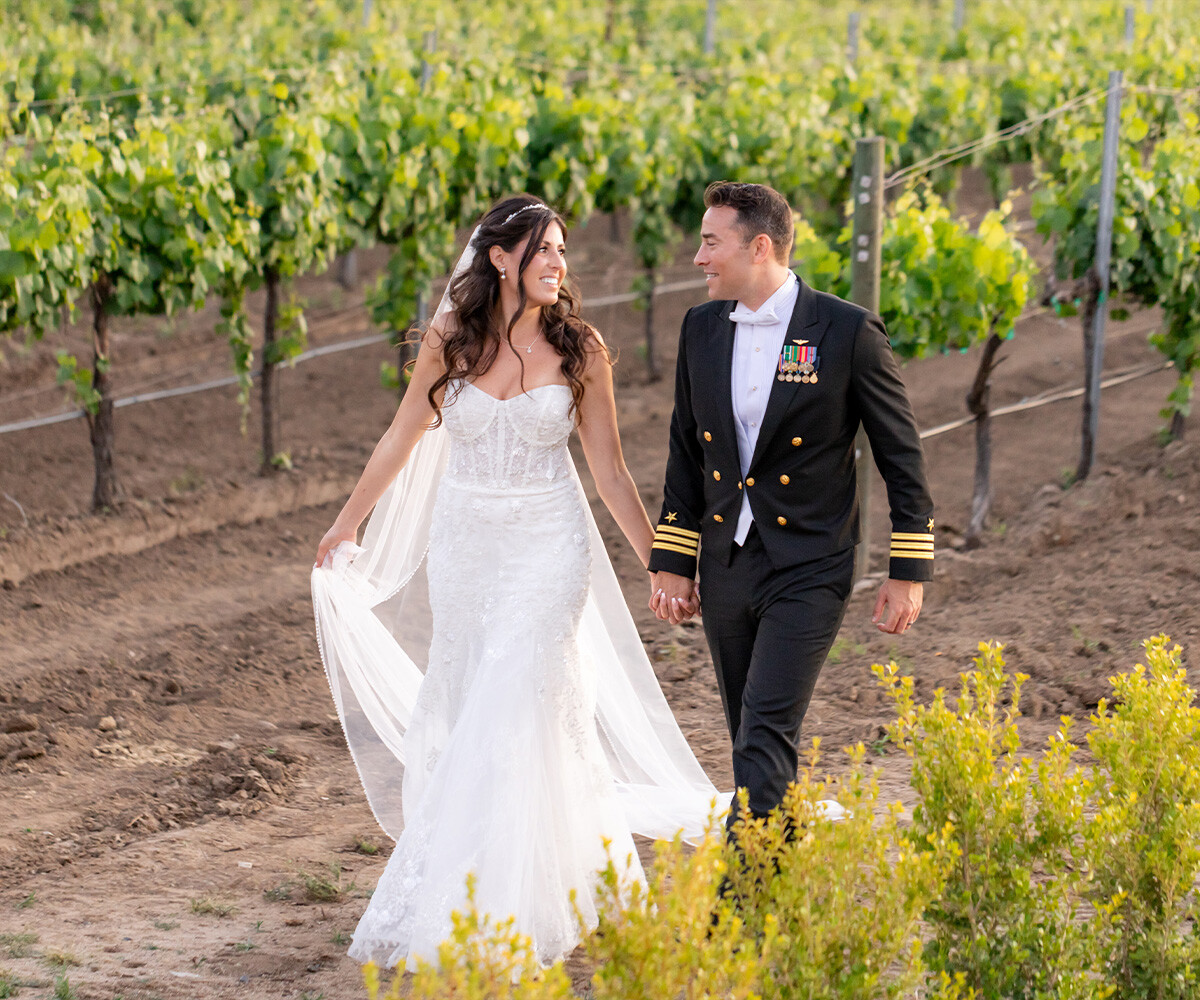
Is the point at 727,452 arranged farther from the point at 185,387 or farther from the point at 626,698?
the point at 185,387

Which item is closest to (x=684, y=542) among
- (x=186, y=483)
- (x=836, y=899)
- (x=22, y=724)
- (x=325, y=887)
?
(x=836, y=899)

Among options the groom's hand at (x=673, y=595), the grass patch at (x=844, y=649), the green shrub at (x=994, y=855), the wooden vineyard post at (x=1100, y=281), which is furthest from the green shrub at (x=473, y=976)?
the wooden vineyard post at (x=1100, y=281)

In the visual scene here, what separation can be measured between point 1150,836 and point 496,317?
202 cm

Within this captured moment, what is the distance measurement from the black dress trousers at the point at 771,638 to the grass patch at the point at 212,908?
4.77ft

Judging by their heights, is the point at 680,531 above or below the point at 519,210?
below

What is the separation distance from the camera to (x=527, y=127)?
34.4ft

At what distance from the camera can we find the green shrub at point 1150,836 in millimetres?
2863

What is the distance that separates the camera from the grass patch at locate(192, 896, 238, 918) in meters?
3.85

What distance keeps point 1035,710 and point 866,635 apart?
1.14 m

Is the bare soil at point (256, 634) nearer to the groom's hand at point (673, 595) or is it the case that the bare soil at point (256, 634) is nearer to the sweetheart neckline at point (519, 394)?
the groom's hand at point (673, 595)

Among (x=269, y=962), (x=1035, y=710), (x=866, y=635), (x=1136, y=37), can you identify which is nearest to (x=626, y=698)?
(x=269, y=962)

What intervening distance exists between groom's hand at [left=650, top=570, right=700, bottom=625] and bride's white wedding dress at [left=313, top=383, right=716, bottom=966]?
0.70ft

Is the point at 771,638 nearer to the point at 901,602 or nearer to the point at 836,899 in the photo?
the point at 901,602

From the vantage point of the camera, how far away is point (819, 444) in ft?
11.4
